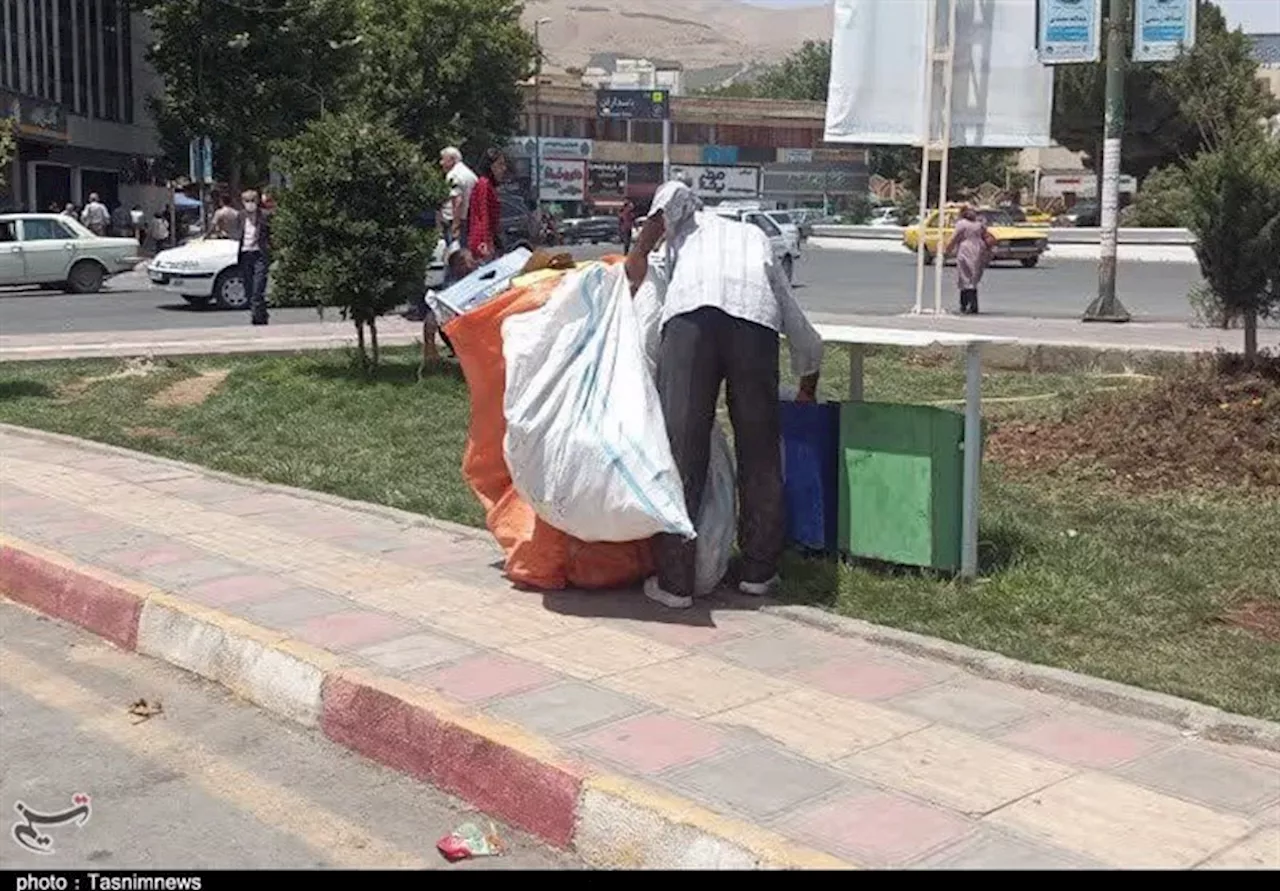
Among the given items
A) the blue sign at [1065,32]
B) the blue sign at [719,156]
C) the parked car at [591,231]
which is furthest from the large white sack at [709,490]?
the blue sign at [719,156]

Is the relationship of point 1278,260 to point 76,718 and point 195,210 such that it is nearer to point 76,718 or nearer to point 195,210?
point 76,718

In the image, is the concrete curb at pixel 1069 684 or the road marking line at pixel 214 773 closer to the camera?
the road marking line at pixel 214 773

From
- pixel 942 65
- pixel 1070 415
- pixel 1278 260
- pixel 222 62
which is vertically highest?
pixel 222 62

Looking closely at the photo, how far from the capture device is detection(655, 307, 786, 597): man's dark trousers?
19.5 feet

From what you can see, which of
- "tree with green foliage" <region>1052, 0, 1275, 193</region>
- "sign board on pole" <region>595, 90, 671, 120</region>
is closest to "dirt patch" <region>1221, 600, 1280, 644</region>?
"tree with green foliage" <region>1052, 0, 1275, 193</region>

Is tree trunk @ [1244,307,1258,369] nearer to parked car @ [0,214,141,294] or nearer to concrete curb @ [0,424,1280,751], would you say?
concrete curb @ [0,424,1280,751]

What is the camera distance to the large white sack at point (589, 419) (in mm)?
5762

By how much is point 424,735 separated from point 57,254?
24515mm

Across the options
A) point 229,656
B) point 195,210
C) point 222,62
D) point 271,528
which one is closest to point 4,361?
point 271,528

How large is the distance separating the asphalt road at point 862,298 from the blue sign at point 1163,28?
4558 millimetres

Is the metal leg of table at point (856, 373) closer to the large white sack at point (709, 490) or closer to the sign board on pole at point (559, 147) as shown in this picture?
the large white sack at point (709, 490)

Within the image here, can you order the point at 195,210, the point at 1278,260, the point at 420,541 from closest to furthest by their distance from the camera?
the point at 420,541 → the point at 1278,260 → the point at 195,210

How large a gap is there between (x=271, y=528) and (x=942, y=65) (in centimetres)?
1196

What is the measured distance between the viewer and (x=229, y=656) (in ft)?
18.8
